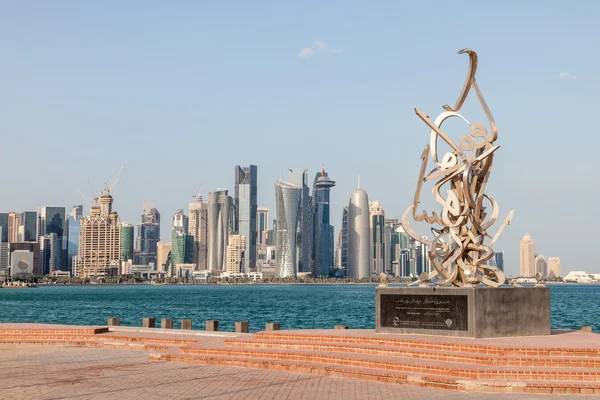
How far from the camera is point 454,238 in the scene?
78.0ft

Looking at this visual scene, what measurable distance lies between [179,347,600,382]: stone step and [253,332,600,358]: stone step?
2.65 feet

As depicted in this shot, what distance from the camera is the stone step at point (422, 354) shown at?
59.9 feet

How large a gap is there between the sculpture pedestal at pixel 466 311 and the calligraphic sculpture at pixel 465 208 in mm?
1070

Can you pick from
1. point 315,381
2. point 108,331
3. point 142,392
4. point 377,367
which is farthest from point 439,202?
point 108,331

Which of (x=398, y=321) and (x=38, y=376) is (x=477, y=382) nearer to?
(x=398, y=321)

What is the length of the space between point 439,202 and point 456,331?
4.29 m

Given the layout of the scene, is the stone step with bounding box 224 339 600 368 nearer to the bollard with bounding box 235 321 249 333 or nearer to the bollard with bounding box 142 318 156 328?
the bollard with bounding box 235 321 249 333

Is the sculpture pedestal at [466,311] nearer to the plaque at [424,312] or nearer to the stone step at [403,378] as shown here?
the plaque at [424,312]

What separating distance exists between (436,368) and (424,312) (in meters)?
5.04

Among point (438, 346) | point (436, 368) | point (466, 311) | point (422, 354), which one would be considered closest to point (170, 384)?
point (436, 368)

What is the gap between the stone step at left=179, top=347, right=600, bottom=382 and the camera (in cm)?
1736

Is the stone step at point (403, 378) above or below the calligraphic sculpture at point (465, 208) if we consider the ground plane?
below

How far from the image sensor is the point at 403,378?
703 inches

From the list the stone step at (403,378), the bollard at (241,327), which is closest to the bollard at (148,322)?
the bollard at (241,327)
